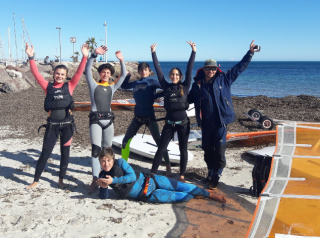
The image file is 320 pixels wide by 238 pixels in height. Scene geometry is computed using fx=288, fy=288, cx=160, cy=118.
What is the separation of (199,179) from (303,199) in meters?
2.42

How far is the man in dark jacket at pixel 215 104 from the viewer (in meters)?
4.49

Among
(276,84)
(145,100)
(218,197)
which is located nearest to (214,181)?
(218,197)

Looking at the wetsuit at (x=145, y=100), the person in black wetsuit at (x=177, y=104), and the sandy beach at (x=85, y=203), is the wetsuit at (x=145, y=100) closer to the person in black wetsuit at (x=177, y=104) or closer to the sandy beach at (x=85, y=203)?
the person in black wetsuit at (x=177, y=104)

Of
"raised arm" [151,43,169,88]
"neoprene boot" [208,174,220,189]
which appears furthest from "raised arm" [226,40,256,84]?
"neoprene boot" [208,174,220,189]

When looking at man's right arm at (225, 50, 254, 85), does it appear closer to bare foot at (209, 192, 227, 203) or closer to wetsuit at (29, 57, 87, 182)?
bare foot at (209, 192, 227, 203)

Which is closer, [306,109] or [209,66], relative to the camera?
[209,66]

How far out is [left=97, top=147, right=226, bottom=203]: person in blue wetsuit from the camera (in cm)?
401

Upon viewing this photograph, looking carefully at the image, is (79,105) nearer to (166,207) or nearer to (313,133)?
(166,207)

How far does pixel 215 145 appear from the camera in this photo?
470 cm

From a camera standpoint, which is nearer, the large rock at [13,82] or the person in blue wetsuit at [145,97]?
the person in blue wetsuit at [145,97]

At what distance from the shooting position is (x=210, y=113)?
15.1ft

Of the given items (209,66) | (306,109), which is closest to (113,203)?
(209,66)

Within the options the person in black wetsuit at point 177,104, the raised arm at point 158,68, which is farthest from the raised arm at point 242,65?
the raised arm at point 158,68

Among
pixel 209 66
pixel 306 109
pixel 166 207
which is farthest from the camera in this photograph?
pixel 306 109
